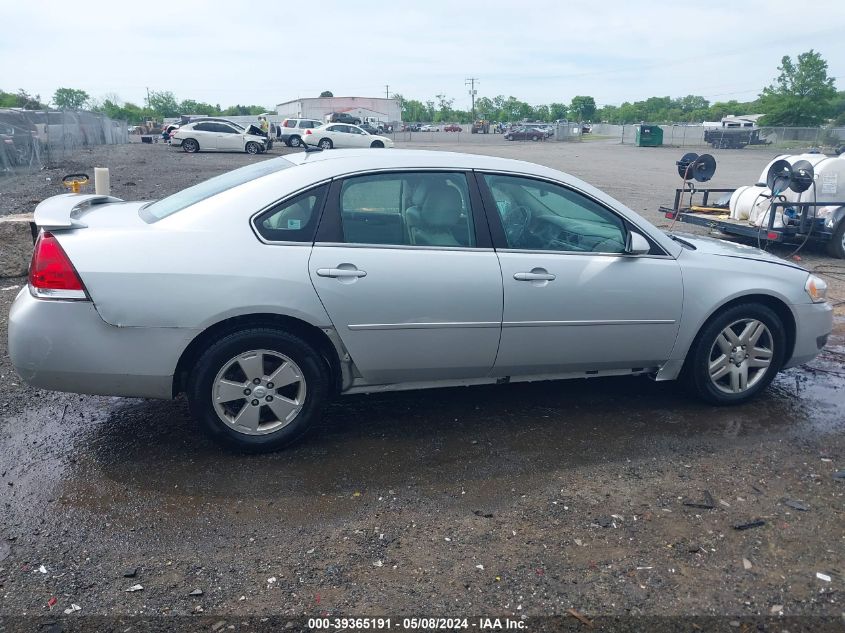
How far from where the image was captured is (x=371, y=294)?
13.0 feet

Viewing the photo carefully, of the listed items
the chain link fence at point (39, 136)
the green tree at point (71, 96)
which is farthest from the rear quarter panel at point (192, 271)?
the green tree at point (71, 96)

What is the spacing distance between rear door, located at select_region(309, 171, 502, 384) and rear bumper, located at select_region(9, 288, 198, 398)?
0.85 m

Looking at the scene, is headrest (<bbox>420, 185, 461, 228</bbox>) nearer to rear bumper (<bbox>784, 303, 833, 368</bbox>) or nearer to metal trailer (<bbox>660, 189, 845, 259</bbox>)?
rear bumper (<bbox>784, 303, 833, 368</bbox>)

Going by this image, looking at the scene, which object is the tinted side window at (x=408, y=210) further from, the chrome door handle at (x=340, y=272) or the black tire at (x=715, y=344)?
the black tire at (x=715, y=344)

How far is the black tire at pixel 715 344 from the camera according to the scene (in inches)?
184

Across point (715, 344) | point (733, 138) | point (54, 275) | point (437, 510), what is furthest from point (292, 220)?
point (733, 138)

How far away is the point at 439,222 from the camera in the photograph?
13.9ft

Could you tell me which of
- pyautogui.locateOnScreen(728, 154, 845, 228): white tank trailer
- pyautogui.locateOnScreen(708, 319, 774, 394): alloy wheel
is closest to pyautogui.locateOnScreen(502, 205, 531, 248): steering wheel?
pyautogui.locateOnScreen(708, 319, 774, 394): alloy wheel

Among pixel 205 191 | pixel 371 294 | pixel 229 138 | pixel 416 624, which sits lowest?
pixel 416 624

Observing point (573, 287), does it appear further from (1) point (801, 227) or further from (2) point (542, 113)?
(2) point (542, 113)

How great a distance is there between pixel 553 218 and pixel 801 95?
306 ft

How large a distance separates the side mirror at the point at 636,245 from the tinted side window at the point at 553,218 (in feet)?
0.29

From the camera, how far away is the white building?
106125mm

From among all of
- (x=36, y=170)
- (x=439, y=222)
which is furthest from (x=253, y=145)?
(x=439, y=222)
